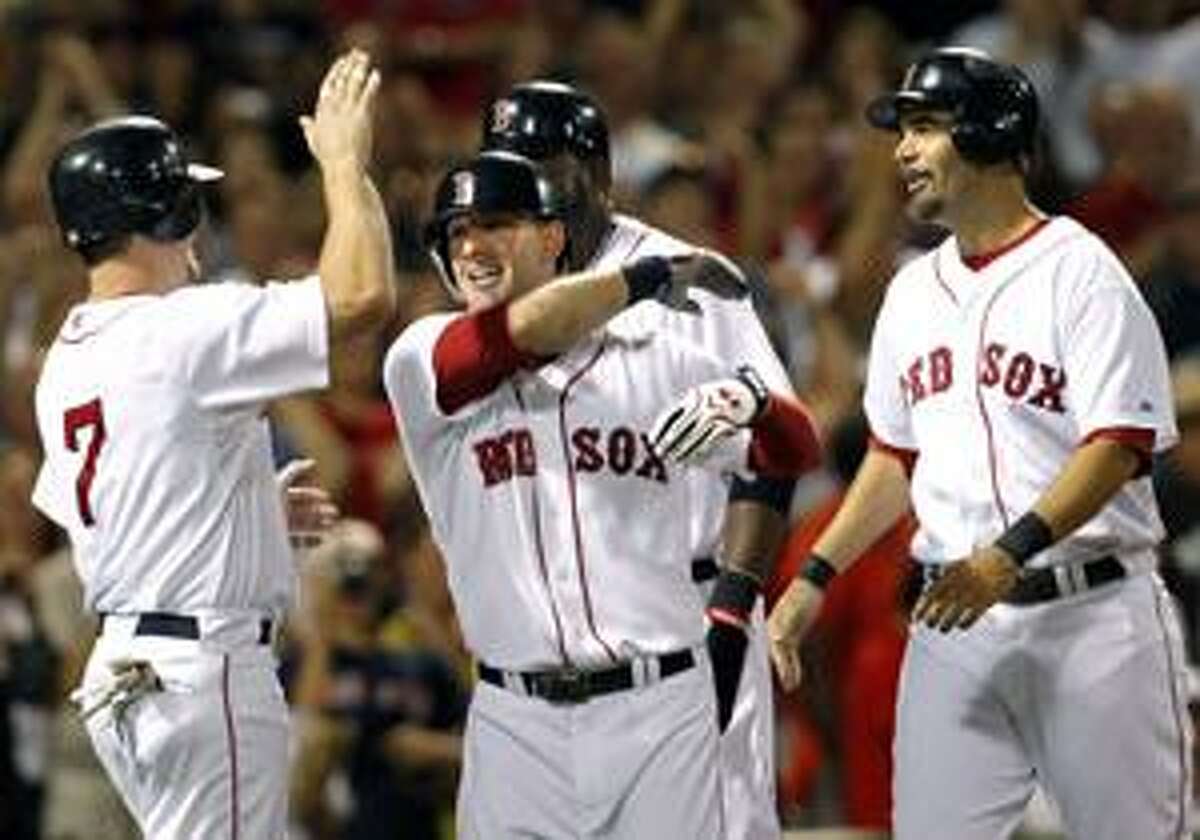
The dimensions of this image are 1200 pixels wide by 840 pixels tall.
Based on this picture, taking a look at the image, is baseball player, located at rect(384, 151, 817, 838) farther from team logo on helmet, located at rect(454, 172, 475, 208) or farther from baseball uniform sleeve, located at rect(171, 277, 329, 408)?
baseball uniform sleeve, located at rect(171, 277, 329, 408)

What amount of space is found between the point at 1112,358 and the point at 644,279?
983mm

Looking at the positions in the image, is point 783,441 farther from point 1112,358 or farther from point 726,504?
point 1112,358

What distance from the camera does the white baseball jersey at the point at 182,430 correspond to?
21.4 ft

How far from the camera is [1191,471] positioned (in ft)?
33.1

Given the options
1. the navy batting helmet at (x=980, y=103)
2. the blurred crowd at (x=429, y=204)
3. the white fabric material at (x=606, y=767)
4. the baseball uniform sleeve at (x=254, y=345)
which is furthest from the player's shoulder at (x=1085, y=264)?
the blurred crowd at (x=429, y=204)

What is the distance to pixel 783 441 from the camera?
6801 mm

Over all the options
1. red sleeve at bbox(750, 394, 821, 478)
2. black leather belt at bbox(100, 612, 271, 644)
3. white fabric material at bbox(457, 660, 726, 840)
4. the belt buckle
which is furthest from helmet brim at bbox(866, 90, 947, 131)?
black leather belt at bbox(100, 612, 271, 644)

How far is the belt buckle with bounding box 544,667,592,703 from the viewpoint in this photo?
6.56 m

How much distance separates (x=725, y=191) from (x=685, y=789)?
231 inches

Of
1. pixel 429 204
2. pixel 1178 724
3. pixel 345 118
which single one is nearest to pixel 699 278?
pixel 345 118

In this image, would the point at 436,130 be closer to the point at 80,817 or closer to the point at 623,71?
the point at 623,71

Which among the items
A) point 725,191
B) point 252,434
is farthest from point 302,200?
point 252,434

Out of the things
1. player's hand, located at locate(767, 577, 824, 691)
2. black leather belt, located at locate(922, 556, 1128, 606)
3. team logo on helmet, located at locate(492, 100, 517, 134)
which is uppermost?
team logo on helmet, located at locate(492, 100, 517, 134)

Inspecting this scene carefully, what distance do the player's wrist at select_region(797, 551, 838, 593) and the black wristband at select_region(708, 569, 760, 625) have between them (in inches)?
11.9
